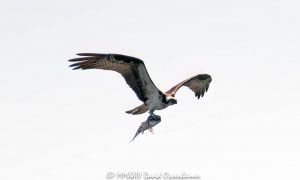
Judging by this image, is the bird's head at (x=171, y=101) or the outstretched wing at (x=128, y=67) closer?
the outstretched wing at (x=128, y=67)

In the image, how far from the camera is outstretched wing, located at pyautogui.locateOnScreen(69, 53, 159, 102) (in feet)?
98.7

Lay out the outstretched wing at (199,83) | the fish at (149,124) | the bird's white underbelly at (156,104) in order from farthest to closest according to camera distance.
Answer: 1. the outstretched wing at (199,83)
2. the bird's white underbelly at (156,104)
3. the fish at (149,124)

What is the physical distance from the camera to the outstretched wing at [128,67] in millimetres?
30092

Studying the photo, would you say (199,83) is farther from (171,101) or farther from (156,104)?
(171,101)

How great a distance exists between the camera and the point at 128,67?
31.6 metres

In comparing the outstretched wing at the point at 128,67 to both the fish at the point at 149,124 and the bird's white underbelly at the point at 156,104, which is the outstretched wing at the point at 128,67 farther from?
the fish at the point at 149,124

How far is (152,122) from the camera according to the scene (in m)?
29.6

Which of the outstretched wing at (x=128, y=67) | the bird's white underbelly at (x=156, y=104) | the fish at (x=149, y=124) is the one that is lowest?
the fish at (x=149, y=124)

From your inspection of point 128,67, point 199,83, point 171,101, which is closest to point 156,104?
point 171,101

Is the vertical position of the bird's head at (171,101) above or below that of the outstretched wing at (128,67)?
below

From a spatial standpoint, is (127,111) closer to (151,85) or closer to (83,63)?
(151,85)

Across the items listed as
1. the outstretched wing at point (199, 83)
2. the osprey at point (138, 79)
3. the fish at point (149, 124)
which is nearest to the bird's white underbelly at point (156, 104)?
the osprey at point (138, 79)

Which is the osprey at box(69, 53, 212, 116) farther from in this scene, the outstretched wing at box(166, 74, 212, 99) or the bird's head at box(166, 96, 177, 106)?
the outstretched wing at box(166, 74, 212, 99)

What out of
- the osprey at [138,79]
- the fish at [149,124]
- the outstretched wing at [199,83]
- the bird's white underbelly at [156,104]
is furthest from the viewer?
the outstretched wing at [199,83]
